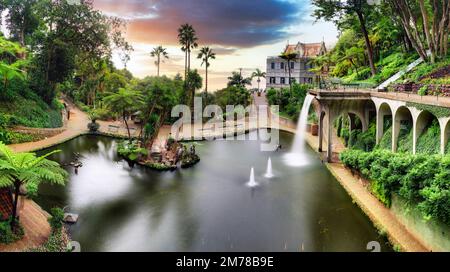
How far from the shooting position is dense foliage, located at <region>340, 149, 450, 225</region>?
400 inches

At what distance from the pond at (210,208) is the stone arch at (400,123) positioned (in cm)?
382

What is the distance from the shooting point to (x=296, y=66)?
181 ft

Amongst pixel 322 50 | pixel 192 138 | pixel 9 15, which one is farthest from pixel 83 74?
pixel 322 50

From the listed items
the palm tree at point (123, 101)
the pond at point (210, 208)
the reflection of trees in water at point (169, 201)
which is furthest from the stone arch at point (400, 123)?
the palm tree at point (123, 101)

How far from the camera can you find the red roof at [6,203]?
443 inches

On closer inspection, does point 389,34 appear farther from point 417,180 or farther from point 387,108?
point 417,180

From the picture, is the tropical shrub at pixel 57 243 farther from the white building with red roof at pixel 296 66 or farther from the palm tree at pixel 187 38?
the white building with red roof at pixel 296 66

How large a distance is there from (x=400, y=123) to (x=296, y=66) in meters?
38.1

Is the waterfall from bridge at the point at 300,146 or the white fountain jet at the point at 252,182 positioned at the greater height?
the waterfall from bridge at the point at 300,146

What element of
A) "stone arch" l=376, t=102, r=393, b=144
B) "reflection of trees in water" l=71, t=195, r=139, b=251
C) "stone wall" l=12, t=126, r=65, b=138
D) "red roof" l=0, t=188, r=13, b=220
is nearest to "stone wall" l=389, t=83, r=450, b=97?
"stone arch" l=376, t=102, r=393, b=144

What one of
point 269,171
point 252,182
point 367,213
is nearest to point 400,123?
point 367,213
